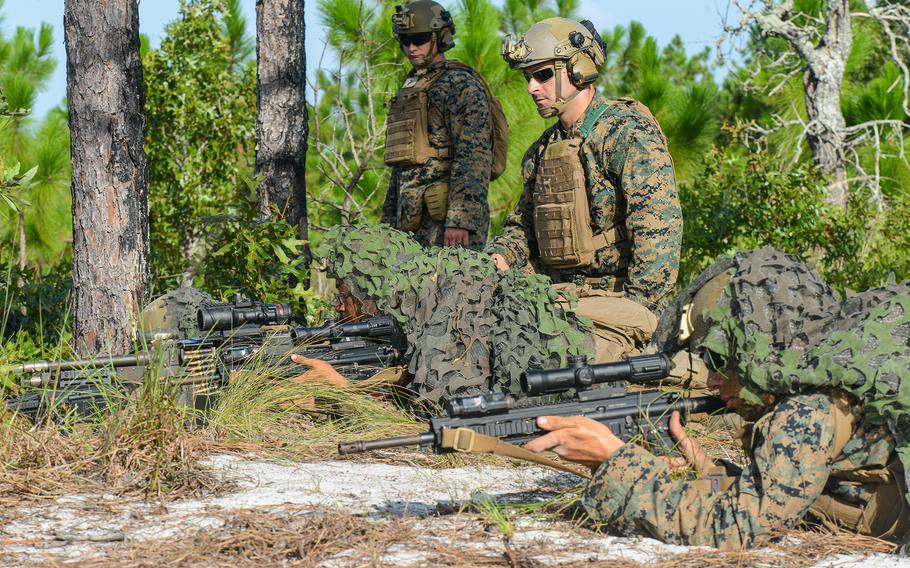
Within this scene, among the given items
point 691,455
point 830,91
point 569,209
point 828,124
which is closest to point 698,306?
point 691,455

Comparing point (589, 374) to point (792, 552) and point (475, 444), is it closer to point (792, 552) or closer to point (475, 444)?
point (475, 444)

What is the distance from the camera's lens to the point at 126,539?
3.61 metres

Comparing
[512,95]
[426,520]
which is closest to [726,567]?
[426,520]

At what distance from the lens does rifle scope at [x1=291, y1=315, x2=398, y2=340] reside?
582cm

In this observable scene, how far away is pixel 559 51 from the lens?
5.85 m

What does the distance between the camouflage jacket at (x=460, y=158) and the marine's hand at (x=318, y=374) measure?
73.4 inches

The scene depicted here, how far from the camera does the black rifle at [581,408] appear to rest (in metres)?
3.72

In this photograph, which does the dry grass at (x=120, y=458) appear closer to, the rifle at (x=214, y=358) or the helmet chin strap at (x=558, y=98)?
the rifle at (x=214, y=358)

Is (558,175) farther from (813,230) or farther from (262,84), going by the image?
(813,230)

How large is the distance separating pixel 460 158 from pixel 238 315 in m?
2.04

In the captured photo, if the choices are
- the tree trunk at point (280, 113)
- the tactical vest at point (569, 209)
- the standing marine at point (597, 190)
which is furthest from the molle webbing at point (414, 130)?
the tactical vest at point (569, 209)

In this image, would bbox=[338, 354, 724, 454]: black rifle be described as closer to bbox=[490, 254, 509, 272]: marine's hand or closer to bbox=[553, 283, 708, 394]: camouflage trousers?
bbox=[553, 283, 708, 394]: camouflage trousers

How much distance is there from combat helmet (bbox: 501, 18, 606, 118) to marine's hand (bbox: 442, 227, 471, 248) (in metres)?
1.50

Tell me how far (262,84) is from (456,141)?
177 centimetres
